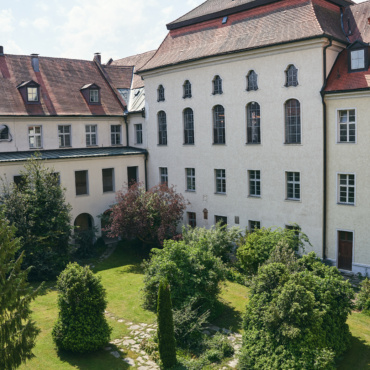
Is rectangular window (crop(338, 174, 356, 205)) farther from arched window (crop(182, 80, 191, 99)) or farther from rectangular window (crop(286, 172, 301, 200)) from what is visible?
arched window (crop(182, 80, 191, 99))

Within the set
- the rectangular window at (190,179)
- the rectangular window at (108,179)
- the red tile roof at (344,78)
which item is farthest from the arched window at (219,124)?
the rectangular window at (108,179)

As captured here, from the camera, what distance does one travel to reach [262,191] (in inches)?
1045

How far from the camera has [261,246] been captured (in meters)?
22.3

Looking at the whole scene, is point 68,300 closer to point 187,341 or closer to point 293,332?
point 187,341

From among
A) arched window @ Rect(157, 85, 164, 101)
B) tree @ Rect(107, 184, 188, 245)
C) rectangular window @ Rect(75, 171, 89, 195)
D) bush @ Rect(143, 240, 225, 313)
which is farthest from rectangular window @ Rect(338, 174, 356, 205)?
rectangular window @ Rect(75, 171, 89, 195)

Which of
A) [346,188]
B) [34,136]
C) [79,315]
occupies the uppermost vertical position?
[34,136]

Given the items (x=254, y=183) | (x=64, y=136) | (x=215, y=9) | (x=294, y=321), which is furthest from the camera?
(x=64, y=136)

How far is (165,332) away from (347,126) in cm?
1436

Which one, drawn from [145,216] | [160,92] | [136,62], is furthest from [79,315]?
[136,62]

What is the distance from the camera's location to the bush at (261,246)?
22.1 m

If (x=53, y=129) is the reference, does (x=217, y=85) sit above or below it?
above

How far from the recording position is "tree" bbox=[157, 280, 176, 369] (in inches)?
605

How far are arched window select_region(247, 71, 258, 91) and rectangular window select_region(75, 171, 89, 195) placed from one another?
1209 cm

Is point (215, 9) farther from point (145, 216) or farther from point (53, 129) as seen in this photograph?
point (145, 216)
